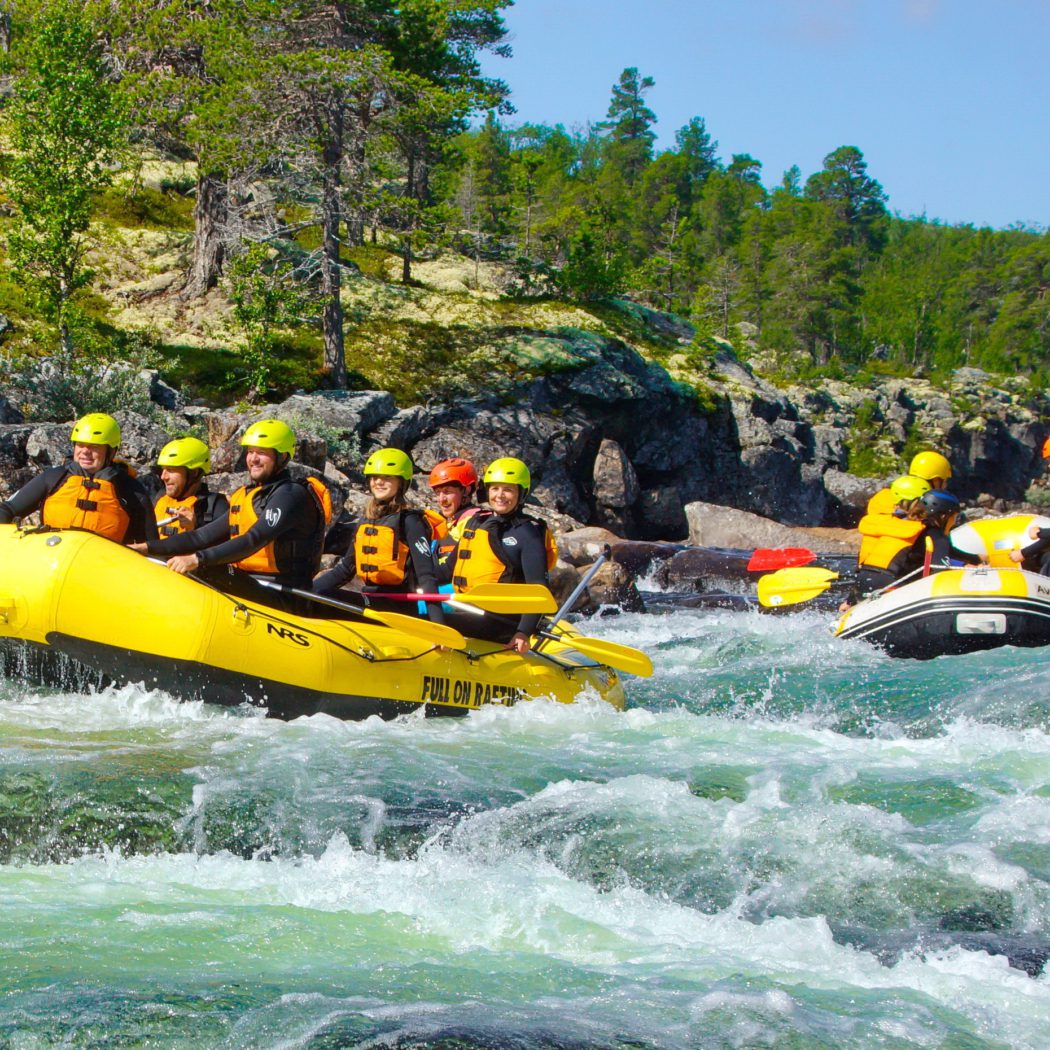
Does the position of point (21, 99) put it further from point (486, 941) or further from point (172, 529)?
point (486, 941)

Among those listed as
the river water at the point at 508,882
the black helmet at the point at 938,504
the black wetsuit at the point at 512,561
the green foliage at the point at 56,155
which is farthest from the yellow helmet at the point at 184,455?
Answer: the green foliage at the point at 56,155

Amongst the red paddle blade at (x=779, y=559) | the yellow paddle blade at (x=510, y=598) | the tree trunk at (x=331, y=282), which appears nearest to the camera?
the yellow paddle blade at (x=510, y=598)

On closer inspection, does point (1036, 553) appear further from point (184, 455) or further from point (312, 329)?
point (312, 329)

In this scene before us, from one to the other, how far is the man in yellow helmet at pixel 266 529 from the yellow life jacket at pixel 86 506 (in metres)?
0.63

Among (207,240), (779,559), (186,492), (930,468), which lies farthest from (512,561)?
(207,240)

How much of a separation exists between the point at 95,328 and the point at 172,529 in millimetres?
15122

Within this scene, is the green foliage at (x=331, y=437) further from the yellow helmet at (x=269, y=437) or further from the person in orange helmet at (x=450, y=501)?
the yellow helmet at (x=269, y=437)

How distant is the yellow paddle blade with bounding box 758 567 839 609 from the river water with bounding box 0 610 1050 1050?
12.2ft

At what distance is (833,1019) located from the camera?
3.91 meters

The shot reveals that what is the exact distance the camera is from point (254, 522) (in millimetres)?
7277

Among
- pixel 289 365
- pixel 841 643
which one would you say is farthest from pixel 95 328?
pixel 841 643

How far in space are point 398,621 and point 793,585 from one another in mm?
5443

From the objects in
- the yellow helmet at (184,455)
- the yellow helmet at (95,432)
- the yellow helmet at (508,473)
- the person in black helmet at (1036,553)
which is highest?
the yellow helmet at (95,432)

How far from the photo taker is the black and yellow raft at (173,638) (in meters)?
6.73
